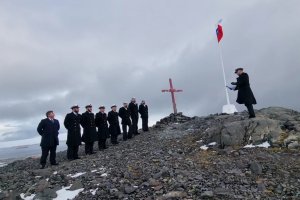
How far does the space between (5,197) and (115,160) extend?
4.48 meters

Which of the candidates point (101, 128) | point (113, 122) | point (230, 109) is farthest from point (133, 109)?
point (230, 109)

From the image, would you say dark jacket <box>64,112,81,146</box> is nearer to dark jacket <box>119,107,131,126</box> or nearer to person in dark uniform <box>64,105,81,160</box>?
person in dark uniform <box>64,105,81,160</box>

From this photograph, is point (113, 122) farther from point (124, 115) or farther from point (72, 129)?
point (72, 129)

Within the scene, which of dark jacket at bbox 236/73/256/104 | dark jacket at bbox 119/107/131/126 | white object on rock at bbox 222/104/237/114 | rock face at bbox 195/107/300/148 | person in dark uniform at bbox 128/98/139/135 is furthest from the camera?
person in dark uniform at bbox 128/98/139/135

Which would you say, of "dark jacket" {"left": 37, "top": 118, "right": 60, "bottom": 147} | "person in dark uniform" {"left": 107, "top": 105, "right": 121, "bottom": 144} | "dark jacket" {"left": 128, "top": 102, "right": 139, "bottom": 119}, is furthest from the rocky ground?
"dark jacket" {"left": 128, "top": 102, "right": 139, "bottom": 119}

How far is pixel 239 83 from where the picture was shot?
14.6m

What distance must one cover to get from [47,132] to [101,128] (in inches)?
153

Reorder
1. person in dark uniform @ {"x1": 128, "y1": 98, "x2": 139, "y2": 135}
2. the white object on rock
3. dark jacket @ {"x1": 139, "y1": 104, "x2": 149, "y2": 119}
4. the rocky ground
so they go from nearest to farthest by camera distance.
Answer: the rocky ground
the white object on rock
person in dark uniform @ {"x1": 128, "y1": 98, "x2": 139, "y2": 135}
dark jacket @ {"x1": 139, "y1": 104, "x2": 149, "y2": 119}

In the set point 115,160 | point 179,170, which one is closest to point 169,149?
point 115,160

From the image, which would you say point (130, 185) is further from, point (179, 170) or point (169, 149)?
point (169, 149)

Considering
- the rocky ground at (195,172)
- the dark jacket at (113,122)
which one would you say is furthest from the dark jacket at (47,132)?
the dark jacket at (113,122)

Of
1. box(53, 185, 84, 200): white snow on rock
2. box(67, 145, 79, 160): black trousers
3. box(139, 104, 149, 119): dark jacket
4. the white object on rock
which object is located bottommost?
box(53, 185, 84, 200): white snow on rock

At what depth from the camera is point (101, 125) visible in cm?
1852

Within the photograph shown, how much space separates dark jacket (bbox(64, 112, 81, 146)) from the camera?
16.3m
